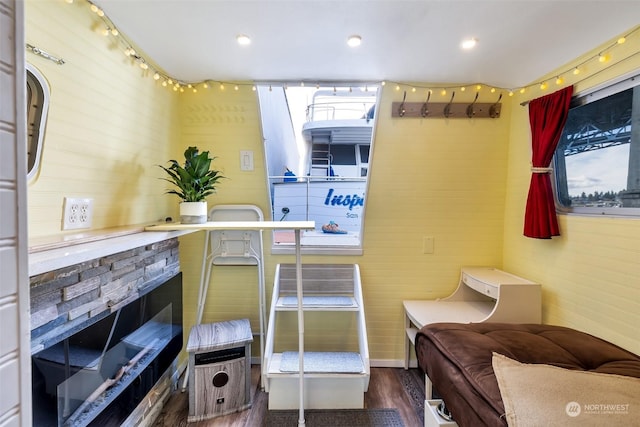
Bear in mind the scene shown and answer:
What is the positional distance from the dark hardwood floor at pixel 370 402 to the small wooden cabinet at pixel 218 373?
0.06 meters

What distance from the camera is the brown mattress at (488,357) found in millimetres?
1188

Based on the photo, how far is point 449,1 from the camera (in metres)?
1.42

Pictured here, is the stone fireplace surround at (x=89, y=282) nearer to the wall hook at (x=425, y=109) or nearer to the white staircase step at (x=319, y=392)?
the white staircase step at (x=319, y=392)

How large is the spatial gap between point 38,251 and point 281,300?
155 centimetres

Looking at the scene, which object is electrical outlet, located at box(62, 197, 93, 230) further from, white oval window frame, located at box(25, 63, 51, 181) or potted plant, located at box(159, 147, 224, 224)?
potted plant, located at box(159, 147, 224, 224)

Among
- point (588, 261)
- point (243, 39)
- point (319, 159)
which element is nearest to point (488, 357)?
point (588, 261)

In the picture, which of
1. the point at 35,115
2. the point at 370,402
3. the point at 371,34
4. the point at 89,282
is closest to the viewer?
the point at 35,115

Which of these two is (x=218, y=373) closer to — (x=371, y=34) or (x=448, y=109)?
(x=371, y=34)

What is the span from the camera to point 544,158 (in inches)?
77.0

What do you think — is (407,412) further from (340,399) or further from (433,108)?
(433,108)

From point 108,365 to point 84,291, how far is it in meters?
0.46

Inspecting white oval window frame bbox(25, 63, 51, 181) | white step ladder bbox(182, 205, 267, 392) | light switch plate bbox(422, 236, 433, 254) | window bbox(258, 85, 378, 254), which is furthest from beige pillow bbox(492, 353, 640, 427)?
white oval window frame bbox(25, 63, 51, 181)

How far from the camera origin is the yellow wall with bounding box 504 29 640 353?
1526 millimetres

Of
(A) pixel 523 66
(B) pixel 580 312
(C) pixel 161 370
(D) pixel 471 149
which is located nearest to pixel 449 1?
(A) pixel 523 66
